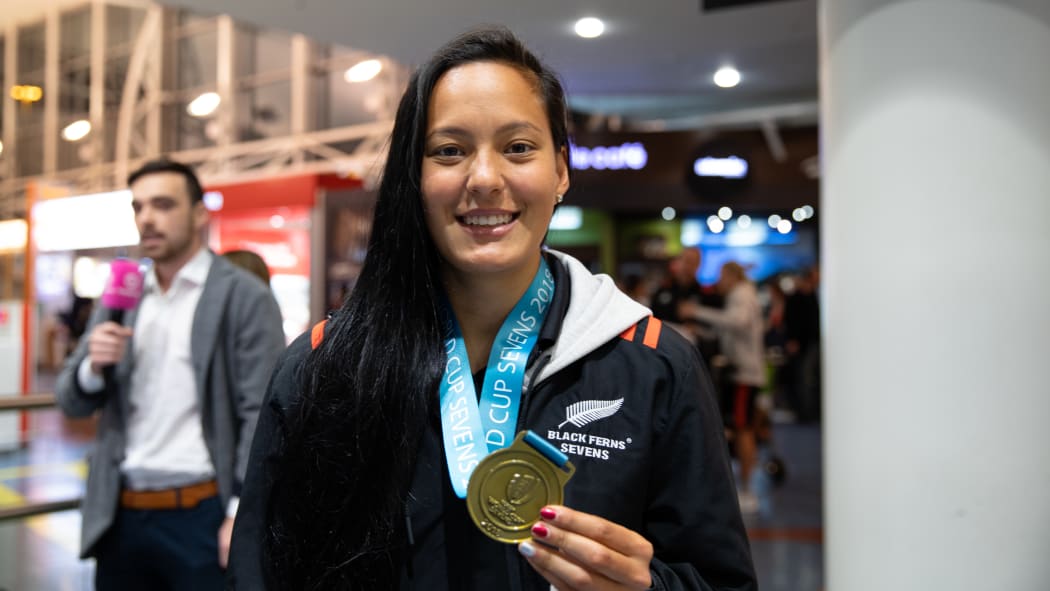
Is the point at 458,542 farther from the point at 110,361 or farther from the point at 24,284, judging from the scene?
the point at 24,284

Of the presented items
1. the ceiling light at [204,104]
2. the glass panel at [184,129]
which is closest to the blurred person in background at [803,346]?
the ceiling light at [204,104]

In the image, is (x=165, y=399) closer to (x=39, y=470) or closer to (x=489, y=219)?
(x=489, y=219)

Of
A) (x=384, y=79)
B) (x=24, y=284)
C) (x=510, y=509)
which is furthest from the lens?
(x=384, y=79)

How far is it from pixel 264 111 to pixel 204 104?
1.89 m

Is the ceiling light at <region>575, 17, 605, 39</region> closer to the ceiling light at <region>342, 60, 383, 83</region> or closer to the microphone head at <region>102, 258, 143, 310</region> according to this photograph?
the microphone head at <region>102, 258, 143, 310</region>

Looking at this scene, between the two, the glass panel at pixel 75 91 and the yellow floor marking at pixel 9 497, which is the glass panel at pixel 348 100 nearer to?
the glass panel at pixel 75 91

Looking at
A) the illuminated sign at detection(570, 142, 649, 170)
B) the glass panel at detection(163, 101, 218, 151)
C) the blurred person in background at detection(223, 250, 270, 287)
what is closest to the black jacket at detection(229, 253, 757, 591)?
the blurred person in background at detection(223, 250, 270, 287)

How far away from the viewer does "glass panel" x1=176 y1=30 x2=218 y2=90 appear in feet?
55.2

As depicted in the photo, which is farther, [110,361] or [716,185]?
[716,185]

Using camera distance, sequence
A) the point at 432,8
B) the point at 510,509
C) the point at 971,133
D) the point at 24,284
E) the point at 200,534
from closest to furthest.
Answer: the point at 510,509, the point at 200,534, the point at 971,133, the point at 432,8, the point at 24,284

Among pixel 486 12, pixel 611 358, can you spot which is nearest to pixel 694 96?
pixel 486 12

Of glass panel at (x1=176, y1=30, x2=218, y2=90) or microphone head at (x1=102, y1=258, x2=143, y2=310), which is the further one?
glass panel at (x1=176, y1=30, x2=218, y2=90)

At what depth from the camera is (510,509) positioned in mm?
1003

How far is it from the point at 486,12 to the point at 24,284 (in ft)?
20.4
